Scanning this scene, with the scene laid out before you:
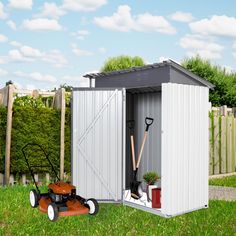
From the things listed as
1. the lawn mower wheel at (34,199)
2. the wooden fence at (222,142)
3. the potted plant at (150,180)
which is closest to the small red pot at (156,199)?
the potted plant at (150,180)

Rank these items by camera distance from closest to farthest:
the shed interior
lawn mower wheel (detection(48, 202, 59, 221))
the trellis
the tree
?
lawn mower wheel (detection(48, 202, 59, 221)), the shed interior, the trellis, the tree

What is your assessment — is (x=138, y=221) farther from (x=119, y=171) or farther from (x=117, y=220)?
(x=119, y=171)

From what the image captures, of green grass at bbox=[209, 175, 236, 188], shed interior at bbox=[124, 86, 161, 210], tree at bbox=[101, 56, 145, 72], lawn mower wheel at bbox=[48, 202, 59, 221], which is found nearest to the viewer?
lawn mower wheel at bbox=[48, 202, 59, 221]

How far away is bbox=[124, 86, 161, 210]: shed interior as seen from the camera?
8.43 m

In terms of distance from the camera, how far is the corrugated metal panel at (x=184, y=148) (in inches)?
268

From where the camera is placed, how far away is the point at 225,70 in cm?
2306

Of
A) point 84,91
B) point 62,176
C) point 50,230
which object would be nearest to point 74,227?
point 50,230

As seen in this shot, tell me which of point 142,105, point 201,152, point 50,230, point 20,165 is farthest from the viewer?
point 20,165

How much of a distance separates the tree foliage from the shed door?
43.6ft

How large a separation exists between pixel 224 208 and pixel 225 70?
16.2 meters

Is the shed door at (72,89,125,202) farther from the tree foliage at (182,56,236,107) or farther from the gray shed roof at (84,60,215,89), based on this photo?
the tree foliage at (182,56,236,107)

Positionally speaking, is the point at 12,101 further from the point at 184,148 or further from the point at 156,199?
the point at 184,148

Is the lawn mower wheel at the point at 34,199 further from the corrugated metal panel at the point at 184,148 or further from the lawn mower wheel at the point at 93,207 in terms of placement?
the corrugated metal panel at the point at 184,148

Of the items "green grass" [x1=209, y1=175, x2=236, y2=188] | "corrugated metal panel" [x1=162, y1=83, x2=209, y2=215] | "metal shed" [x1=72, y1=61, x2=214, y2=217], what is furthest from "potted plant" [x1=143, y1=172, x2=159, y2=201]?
"green grass" [x1=209, y1=175, x2=236, y2=188]
